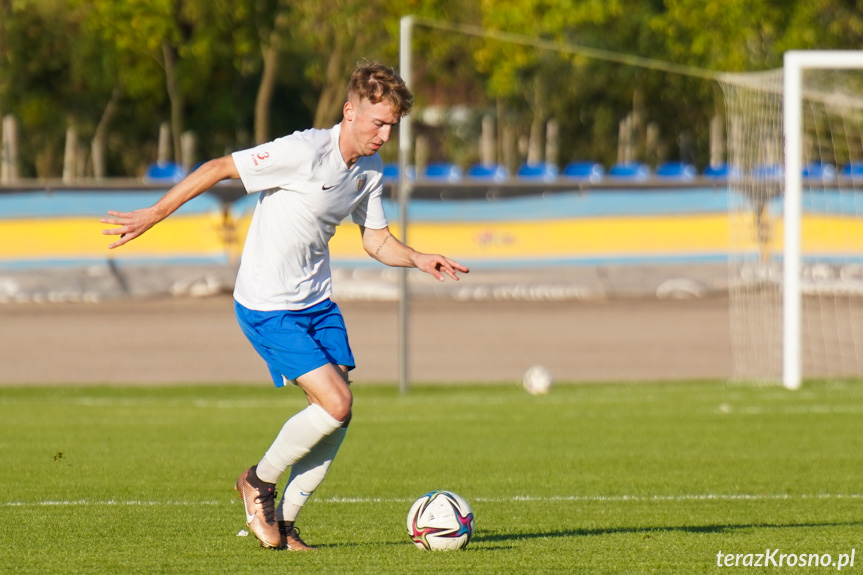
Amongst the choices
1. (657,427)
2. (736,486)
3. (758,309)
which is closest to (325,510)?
(736,486)

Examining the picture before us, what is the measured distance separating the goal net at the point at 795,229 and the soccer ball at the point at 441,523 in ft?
30.2

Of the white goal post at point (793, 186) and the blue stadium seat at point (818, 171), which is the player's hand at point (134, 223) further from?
the blue stadium seat at point (818, 171)

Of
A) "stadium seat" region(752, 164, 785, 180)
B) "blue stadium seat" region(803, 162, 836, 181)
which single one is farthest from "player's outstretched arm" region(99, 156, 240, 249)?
"blue stadium seat" region(803, 162, 836, 181)

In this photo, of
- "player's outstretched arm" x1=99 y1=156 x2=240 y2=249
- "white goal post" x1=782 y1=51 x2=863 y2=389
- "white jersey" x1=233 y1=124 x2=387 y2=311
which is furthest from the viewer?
"white goal post" x1=782 y1=51 x2=863 y2=389

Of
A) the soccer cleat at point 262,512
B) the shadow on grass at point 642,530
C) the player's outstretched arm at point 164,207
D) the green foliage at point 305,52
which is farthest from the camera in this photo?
the green foliage at point 305,52

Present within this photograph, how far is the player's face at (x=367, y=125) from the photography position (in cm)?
614

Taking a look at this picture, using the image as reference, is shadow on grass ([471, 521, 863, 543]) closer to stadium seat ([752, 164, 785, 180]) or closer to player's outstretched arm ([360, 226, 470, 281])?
player's outstretched arm ([360, 226, 470, 281])

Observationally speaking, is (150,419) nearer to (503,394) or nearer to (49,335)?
(503,394)

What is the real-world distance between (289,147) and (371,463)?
410 centimetres

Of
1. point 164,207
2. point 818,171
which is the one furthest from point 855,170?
point 164,207

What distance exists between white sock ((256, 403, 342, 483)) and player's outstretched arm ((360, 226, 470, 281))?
2.44 feet

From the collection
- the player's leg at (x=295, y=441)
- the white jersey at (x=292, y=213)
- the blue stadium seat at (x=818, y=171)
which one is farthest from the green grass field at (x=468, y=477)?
the blue stadium seat at (x=818, y=171)

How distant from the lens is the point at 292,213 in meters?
6.31

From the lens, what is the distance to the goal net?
15.3 m
